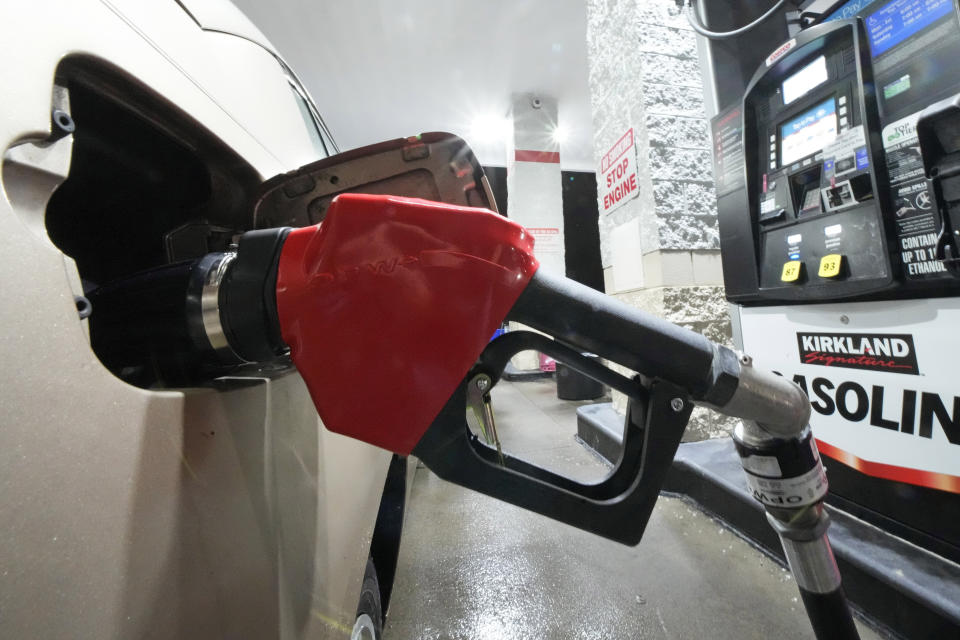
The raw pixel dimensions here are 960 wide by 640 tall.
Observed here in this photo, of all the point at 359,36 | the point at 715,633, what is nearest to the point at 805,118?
the point at 715,633

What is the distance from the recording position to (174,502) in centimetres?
32

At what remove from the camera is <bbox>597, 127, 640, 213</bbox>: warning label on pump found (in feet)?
7.14

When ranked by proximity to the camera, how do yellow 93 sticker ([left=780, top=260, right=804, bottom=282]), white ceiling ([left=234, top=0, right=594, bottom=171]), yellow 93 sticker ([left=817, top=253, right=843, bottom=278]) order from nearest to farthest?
yellow 93 sticker ([left=817, top=253, right=843, bottom=278])
yellow 93 sticker ([left=780, top=260, right=804, bottom=282])
white ceiling ([left=234, top=0, right=594, bottom=171])

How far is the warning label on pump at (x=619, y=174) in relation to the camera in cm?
218

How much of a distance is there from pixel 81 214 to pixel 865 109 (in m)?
1.80

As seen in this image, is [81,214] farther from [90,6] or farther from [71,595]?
[71,595]

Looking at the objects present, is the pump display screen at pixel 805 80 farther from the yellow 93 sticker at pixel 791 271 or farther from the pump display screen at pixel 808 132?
the yellow 93 sticker at pixel 791 271

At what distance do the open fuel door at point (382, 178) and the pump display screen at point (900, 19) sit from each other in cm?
119

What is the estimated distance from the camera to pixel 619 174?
2340 millimetres

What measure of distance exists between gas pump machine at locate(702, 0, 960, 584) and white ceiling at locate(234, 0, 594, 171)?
3029 mm

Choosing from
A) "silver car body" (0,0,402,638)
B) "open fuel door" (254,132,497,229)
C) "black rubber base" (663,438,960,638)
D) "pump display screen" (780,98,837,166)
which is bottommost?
"black rubber base" (663,438,960,638)

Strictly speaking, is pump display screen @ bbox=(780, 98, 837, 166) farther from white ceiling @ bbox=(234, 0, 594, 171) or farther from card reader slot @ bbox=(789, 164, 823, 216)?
white ceiling @ bbox=(234, 0, 594, 171)

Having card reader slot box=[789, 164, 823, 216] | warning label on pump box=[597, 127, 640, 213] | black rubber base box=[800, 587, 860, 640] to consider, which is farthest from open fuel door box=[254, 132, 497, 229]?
warning label on pump box=[597, 127, 640, 213]

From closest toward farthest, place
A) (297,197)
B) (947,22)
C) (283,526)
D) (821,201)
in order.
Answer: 1. (283,526)
2. (297,197)
3. (947,22)
4. (821,201)
